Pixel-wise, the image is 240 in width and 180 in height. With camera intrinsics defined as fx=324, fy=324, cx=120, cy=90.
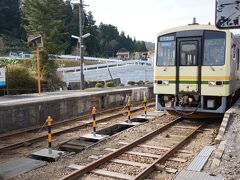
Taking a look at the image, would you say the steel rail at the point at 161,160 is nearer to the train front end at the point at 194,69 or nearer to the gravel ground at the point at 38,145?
the train front end at the point at 194,69

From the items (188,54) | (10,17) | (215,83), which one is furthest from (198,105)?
(10,17)

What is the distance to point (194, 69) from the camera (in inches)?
452

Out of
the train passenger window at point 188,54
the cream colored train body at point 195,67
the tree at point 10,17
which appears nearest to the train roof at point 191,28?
the cream colored train body at point 195,67

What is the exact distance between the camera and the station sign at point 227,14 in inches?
127

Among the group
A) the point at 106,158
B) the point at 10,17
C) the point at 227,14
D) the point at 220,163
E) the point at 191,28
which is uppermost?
the point at 10,17

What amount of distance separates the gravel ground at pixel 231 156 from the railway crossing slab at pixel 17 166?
3.84 metres

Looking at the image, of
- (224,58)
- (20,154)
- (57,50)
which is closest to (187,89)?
(224,58)

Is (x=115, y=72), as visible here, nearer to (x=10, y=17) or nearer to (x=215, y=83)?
(x=215, y=83)

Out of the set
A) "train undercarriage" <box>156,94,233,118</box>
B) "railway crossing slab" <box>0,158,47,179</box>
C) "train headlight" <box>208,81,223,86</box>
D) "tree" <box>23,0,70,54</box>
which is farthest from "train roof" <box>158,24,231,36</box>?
"tree" <box>23,0,70,54</box>

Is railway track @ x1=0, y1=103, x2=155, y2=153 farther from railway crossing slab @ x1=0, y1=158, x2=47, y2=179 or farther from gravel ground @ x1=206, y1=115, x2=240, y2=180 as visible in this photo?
gravel ground @ x1=206, y1=115, x2=240, y2=180

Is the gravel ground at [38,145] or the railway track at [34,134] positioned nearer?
the gravel ground at [38,145]

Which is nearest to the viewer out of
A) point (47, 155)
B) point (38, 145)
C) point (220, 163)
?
point (220, 163)

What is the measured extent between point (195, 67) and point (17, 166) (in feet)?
22.9

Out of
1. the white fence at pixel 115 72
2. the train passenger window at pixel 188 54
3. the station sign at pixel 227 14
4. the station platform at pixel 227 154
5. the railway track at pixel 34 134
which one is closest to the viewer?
the station sign at pixel 227 14
